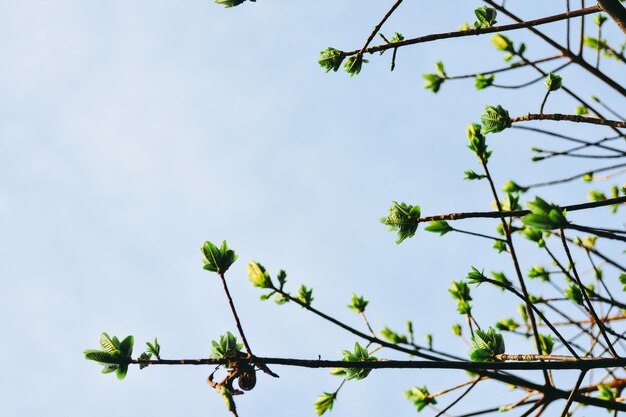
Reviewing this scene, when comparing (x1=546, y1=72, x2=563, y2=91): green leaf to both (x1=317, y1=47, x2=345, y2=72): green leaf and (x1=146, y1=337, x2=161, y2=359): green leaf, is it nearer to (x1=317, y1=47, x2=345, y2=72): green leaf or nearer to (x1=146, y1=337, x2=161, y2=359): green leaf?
(x1=317, y1=47, x2=345, y2=72): green leaf

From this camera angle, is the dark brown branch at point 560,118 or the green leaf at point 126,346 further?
the dark brown branch at point 560,118

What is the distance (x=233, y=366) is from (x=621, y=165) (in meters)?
3.58

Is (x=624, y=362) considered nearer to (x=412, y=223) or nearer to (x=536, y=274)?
(x=412, y=223)

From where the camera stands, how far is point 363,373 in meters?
2.23

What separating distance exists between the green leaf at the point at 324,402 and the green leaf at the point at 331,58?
79.8 inches

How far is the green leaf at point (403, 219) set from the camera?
249 centimetres

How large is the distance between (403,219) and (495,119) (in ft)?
2.79

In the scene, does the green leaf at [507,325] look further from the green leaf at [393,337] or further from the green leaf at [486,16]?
the green leaf at [486,16]

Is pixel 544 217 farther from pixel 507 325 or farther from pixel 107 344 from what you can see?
pixel 507 325

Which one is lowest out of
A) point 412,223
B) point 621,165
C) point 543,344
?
point 543,344

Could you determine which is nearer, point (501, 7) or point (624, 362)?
point (624, 362)

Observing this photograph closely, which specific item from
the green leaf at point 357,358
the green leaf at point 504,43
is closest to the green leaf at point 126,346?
the green leaf at point 357,358

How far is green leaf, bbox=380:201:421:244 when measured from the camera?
98.0 inches

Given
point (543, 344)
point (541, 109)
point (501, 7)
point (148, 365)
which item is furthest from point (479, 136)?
point (148, 365)
